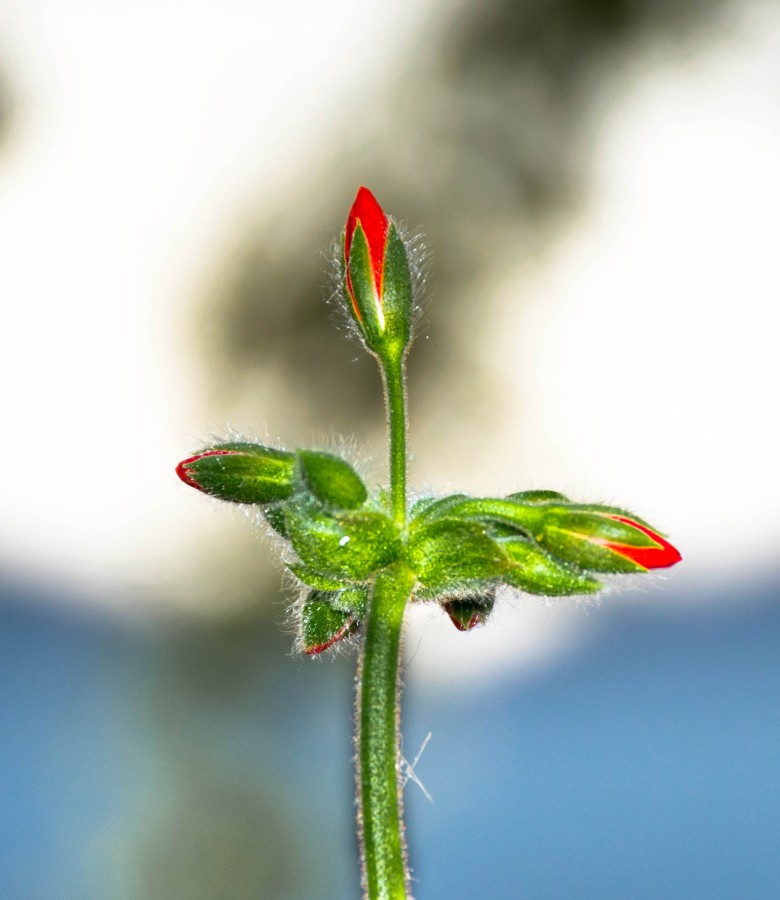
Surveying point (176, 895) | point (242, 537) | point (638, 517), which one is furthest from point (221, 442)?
point (176, 895)

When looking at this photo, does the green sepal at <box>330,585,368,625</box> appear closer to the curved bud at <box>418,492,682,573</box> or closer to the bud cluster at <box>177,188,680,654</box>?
the bud cluster at <box>177,188,680,654</box>

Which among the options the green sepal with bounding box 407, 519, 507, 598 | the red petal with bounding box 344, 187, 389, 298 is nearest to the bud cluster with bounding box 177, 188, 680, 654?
the green sepal with bounding box 407, 519, 507, 598

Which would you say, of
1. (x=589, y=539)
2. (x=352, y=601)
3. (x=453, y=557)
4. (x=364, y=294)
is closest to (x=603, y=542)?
(x=589, y=539)

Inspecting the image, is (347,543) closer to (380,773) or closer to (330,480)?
(330,480)

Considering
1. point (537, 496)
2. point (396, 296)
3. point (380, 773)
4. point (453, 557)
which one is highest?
point (396, 296)

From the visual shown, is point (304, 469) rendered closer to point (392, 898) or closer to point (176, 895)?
point (392, 898)
